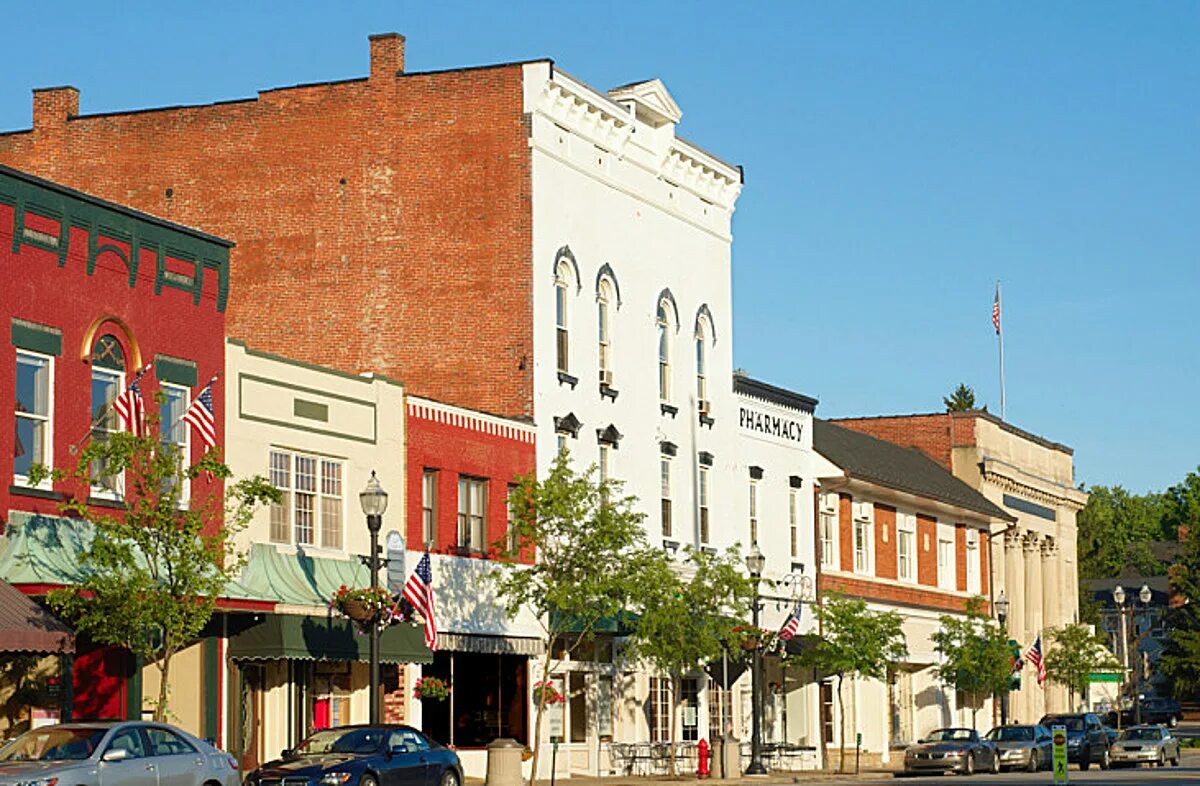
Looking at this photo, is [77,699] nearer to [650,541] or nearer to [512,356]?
[512,356]

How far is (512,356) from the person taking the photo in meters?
44.8

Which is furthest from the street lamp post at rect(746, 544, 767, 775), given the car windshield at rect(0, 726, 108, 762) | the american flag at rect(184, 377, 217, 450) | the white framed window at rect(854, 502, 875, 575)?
the car windshield at rect(0, 726, 108, 762)

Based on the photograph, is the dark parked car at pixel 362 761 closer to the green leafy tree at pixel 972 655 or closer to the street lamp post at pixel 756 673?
the street lamp post at pixel 756 673

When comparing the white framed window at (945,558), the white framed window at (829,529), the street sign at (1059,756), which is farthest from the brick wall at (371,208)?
the white framed window at (945,558)

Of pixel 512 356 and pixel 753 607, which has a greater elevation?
pixel 512 356

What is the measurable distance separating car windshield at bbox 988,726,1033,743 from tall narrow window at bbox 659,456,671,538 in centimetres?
1264

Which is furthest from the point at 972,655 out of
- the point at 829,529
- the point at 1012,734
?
the point at 829,529

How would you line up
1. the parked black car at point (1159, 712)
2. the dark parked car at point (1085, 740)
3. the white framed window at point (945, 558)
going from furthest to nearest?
the parked black car at point (1159, 712) → the white framed window at point (945, 558) → the dark parked car at point (1085, 740)

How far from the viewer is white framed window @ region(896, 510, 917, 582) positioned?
217 feet

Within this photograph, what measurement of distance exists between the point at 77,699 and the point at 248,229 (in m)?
17.8

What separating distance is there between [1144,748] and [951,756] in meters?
9.48

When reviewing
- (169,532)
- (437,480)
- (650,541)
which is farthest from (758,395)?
(169,532)

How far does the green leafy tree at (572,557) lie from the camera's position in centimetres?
3938

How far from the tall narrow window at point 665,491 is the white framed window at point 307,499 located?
13.5 meters
